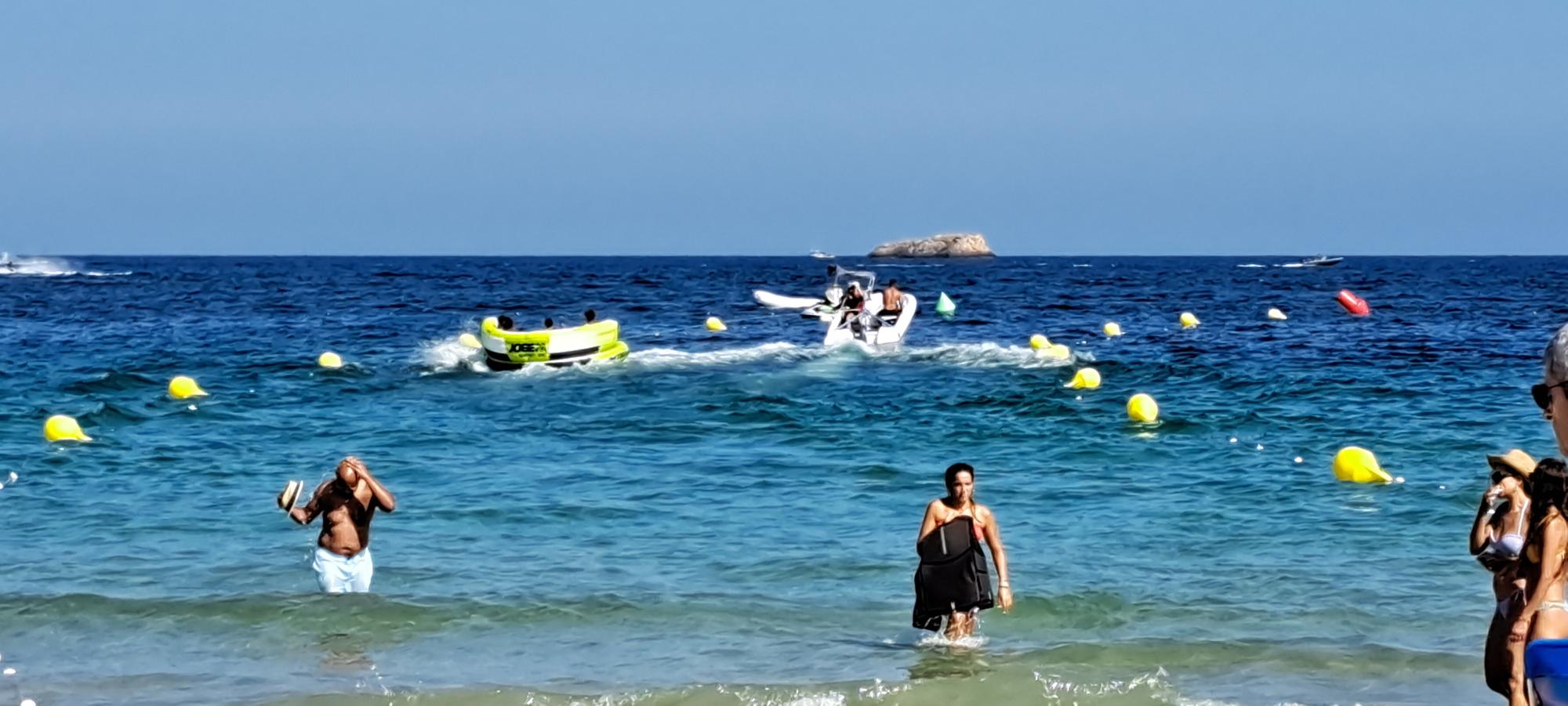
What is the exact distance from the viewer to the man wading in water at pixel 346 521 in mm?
9438

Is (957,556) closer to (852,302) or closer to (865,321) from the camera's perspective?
(865,321)

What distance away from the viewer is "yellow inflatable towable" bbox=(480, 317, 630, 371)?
2369 centimetres

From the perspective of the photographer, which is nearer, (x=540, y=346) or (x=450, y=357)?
(x=540, y=346)

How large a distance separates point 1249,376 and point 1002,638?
1467 cm

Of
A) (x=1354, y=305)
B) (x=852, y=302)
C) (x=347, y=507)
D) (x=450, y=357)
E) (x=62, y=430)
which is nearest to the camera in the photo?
(x=347, y=507)

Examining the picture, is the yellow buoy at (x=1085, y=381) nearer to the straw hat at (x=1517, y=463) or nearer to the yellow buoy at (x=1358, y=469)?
the yellow buoy at (x=1358, y=469)

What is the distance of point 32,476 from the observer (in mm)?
15227

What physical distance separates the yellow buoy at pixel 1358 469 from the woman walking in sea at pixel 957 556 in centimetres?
708

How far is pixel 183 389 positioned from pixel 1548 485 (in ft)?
62.5

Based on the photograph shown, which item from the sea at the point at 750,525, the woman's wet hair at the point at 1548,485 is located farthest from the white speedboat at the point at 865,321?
the woman's wet hair at the point at 1548,485

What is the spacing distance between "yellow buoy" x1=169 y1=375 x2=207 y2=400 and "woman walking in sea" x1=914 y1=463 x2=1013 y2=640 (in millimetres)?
15151

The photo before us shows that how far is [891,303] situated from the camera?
1137 inches

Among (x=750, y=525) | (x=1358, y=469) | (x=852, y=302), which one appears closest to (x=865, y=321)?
(x=852, y=302)

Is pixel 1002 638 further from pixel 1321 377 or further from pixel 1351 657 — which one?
pixel 1321 377
